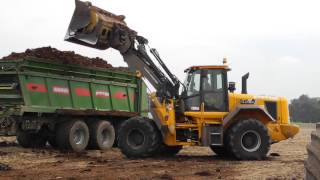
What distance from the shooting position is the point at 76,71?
1631cm

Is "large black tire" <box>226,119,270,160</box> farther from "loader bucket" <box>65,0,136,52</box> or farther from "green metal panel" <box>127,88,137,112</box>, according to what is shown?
"green metal panel" <box>127,88,137,112</box>

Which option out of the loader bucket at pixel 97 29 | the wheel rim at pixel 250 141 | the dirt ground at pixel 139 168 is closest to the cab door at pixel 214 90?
the wheel rim at pixel 250 141

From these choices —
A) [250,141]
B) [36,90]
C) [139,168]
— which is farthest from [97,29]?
[250,141]

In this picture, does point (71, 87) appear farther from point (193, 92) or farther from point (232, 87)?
point (232, 87)

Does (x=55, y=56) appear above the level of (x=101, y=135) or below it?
above

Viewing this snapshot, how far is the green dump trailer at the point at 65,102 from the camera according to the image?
14.2 meters

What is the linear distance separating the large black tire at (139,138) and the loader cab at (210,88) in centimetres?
119

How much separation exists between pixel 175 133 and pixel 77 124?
13.5 ft

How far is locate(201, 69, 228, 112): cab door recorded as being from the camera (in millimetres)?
13109

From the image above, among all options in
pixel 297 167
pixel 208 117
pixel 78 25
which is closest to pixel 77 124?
pixel 78 25

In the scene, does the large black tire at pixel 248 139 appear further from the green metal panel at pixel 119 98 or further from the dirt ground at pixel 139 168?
the green metal panel at pixel 119 98

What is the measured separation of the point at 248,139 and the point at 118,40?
13.9 feet

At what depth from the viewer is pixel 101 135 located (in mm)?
17234

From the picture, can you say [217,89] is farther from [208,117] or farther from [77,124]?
[77,124]
